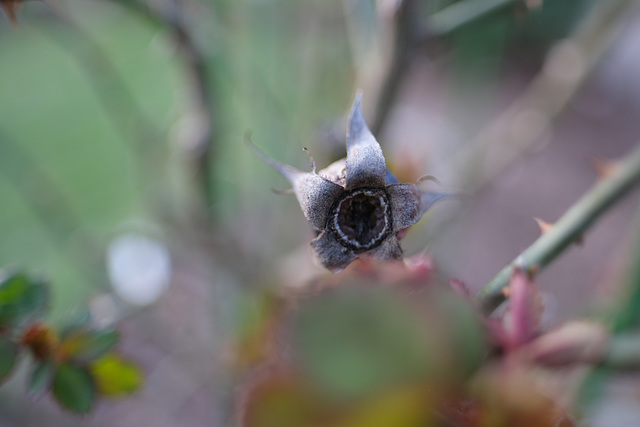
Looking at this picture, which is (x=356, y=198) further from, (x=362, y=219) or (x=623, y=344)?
(x=623, y=344)

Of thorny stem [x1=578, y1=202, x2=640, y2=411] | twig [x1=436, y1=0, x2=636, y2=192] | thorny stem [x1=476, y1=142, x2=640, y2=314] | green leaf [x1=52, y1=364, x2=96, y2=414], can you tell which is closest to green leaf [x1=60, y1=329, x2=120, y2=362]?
green leaf [x1=52, y1=364, x2=96, y2=414]

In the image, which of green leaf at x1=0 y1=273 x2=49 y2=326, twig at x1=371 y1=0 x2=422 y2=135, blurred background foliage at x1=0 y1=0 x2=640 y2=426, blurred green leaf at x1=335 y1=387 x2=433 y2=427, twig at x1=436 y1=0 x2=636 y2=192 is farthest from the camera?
twig at x1=436 y1=0 x2=636 y2=192

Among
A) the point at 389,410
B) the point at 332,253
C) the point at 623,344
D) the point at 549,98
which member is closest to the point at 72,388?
the point at 332,253

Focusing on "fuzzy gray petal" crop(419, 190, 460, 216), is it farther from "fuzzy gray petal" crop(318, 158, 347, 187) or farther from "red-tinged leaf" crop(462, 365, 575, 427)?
"red-tinged leaf" crop(462, 365, 575, 427)

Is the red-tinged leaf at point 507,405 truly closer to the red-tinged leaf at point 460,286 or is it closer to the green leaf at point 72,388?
the red-tinged leaf at point 460,286

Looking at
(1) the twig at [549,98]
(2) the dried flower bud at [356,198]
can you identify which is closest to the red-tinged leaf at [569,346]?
(2) the dried flower bud at [356,198]

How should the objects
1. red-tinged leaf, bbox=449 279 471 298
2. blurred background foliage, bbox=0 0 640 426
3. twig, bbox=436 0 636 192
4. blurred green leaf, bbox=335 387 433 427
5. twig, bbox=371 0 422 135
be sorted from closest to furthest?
blurred green leaf, bbox=335 387 433 427 < red-tinged leaf, bbox=449 279 471 298 < twig, bbox=371 0 422 135 < blurred background foliage, bbox=0 0 640 426 < twig, bbox=436 0 636 192
